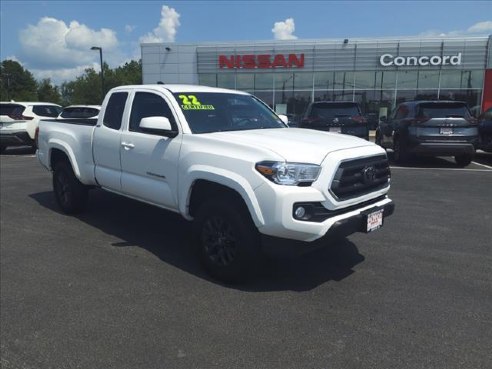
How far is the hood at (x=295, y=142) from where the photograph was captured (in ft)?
11.7

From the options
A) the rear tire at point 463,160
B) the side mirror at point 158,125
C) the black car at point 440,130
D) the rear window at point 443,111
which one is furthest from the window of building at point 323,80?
the side mirror at point 158,125

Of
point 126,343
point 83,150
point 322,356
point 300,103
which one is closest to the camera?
point 322,356

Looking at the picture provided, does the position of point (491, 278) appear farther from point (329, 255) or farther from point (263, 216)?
point (263, 216)

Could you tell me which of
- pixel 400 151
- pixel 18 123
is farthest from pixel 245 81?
pixel 400 151

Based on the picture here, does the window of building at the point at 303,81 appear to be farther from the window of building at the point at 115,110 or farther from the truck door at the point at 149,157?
the truck door at the point at 149,157

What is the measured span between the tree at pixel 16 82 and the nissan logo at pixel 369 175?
293ft

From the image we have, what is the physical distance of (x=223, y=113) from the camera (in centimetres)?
486

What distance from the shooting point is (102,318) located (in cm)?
338

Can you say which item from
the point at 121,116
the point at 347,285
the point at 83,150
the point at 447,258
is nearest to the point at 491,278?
the point at 447,258

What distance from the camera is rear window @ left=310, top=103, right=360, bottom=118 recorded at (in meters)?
11.4

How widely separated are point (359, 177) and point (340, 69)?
88.4 feet

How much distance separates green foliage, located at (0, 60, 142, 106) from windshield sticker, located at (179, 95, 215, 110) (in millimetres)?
59245

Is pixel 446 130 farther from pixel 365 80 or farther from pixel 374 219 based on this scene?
pixel 365 80

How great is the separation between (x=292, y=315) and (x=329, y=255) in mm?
1478
